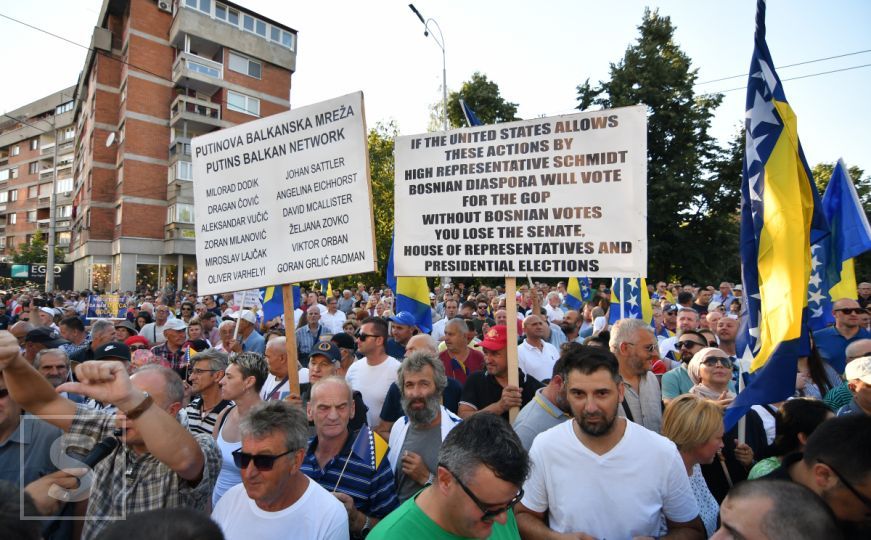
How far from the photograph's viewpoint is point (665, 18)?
33.6m

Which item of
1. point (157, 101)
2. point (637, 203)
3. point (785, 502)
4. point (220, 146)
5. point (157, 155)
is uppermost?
point (157, 101)

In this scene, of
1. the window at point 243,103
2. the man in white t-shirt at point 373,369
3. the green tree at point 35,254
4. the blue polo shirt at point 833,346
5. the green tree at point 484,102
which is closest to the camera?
the man in white t-shirt at point 373,369

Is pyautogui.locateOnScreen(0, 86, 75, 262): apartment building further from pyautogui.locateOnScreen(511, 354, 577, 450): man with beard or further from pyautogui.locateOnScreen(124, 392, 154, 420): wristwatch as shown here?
pyautogui.locateOnScreen(511, 354, 577, 450): man with beard

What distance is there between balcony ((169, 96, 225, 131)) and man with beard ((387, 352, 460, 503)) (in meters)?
38.4

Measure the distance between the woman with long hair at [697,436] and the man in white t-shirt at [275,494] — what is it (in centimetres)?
187

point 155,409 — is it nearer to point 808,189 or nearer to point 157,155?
point 808,189

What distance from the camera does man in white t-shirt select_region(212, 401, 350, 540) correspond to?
2.39m

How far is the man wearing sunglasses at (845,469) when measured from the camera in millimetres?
1980

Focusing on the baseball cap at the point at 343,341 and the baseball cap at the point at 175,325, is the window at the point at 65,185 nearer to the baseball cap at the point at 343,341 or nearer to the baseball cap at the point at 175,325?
the baseball cap at the point at 175,325

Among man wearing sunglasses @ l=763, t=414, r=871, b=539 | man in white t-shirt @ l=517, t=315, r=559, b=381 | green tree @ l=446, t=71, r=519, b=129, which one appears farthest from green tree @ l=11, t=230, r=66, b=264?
man wearing sunglasses @ l=763, t=414, r=871, b=539

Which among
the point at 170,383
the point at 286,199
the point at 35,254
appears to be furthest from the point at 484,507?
the point at 35,254

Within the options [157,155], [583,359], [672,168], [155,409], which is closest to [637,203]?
[583,359]

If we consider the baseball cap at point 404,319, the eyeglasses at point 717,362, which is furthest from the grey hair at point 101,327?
the eyeglasses at point 717,362

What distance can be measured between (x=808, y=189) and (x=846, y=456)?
2347mm
